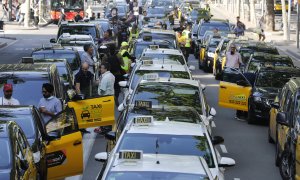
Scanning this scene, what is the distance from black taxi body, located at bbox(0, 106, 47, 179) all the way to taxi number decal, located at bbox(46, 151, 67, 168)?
10.6 inches

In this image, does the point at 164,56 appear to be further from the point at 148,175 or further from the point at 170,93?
the point at 148,175

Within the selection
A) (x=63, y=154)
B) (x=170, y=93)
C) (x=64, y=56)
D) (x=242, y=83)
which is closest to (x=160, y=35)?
(x=64, y=56)

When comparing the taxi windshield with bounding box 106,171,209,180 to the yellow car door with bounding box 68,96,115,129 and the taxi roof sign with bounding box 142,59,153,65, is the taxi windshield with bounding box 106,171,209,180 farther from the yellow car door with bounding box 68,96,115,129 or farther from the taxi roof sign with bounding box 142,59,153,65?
the taxi roof sign with bounding box 142,59,153,65

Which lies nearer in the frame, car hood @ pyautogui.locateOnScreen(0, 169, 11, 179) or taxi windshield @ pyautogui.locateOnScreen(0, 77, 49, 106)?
car hood @ pyautogui.locateOnScreen(0, 169, 11, 179)

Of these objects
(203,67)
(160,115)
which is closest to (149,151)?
(160,115)

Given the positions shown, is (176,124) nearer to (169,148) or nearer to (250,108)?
(169,148)

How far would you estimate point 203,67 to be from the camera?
40.2 meters

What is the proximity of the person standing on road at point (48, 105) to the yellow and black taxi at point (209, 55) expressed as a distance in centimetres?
2186

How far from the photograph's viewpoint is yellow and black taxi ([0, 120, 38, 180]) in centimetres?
1181

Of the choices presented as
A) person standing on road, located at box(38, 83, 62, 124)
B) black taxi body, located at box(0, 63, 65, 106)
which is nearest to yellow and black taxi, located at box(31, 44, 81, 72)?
black taxi body, located at box(0, 63, 65, 106)

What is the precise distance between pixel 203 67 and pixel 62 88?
20789 millimetres

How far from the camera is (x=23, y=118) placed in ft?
47.4

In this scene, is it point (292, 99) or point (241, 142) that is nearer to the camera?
point (292, 99)

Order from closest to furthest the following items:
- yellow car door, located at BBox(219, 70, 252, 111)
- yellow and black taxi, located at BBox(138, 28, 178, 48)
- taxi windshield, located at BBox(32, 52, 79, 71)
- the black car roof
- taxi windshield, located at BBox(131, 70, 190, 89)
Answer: the black car roof, taxi windshield, located at BBox(131, 70, 190, 89), yellow car door, located at BBox(219, 70, 252, 111), taxi windshield, located at BBox(32, 52, 79, 71), yellow and black taxi, located at BBox(138, 28, 178, 48)
